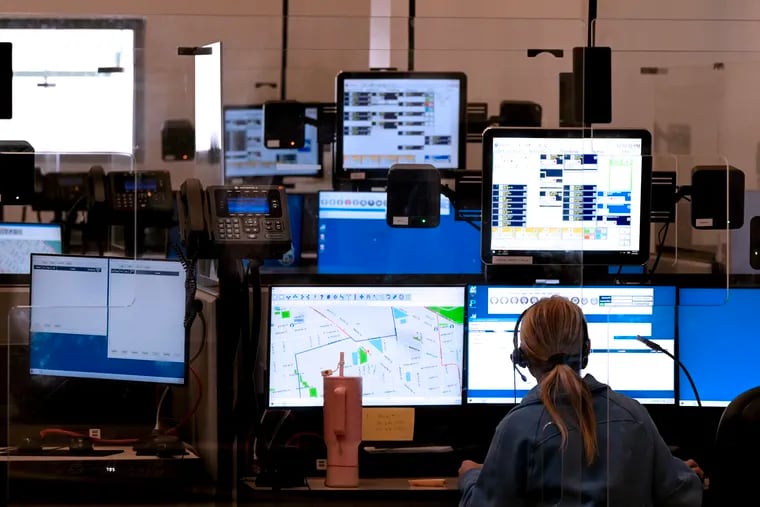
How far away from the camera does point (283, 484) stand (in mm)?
2637

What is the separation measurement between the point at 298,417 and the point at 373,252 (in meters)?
1.52

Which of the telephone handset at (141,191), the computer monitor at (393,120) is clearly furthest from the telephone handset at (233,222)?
the computer monitor at (393,120)

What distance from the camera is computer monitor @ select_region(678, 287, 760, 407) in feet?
9.22

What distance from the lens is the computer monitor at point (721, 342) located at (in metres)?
2.81

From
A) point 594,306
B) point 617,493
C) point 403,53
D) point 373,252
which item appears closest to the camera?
point 617,493

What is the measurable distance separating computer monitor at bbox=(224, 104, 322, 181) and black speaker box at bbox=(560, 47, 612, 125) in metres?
3.88

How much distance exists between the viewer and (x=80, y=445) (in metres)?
2.48

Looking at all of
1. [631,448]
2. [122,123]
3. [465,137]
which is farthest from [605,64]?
[465,137]

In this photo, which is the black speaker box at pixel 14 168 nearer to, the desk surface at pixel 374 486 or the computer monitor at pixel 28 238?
the desk surface at pixel 374 486

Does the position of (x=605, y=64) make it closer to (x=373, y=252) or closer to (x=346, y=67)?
(x=346, y=67)

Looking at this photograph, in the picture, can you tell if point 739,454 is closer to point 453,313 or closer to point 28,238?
point 453,313

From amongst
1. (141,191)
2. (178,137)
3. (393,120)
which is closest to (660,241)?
(178,137)

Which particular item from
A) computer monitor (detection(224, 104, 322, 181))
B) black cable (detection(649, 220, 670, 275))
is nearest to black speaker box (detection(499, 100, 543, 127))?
black cable (detection(649, 220, 670, 275))

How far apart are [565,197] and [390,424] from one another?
2.39 feet
